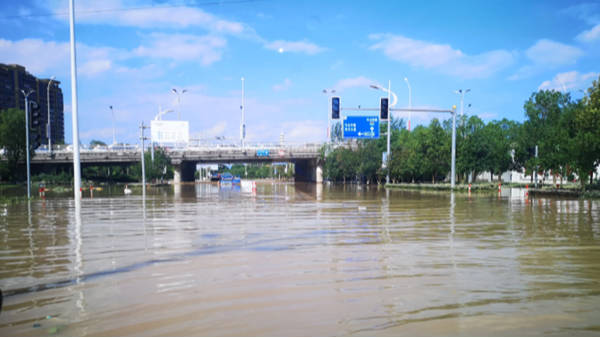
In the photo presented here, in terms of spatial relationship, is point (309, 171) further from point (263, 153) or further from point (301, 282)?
point (301, 282)

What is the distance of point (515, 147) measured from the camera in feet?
164

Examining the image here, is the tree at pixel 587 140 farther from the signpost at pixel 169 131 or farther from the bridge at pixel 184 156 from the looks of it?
the bridge at pixel 184 156

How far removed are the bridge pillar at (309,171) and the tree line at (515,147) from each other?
441 inches

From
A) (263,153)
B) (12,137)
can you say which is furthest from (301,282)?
(12,137)

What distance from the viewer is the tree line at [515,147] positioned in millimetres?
29234

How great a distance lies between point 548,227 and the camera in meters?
13.2

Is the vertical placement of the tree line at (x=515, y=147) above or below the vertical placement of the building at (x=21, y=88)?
below

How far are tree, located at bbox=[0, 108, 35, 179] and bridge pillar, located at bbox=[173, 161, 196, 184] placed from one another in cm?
2329

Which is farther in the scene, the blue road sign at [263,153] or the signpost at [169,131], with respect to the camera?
the blue road sign at [263,153]

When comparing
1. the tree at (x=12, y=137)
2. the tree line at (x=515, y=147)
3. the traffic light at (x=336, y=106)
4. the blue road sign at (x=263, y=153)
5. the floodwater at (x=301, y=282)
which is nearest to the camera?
the floodwater at (x=301, y=282)

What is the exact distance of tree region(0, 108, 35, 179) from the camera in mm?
63656

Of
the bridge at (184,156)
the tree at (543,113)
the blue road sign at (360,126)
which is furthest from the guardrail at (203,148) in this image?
the tree at (543,113)

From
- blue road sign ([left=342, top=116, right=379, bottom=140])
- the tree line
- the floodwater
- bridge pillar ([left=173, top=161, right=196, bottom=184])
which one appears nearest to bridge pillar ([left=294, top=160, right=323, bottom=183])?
the tree line

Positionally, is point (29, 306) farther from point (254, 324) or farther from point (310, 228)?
point (310, 228)
